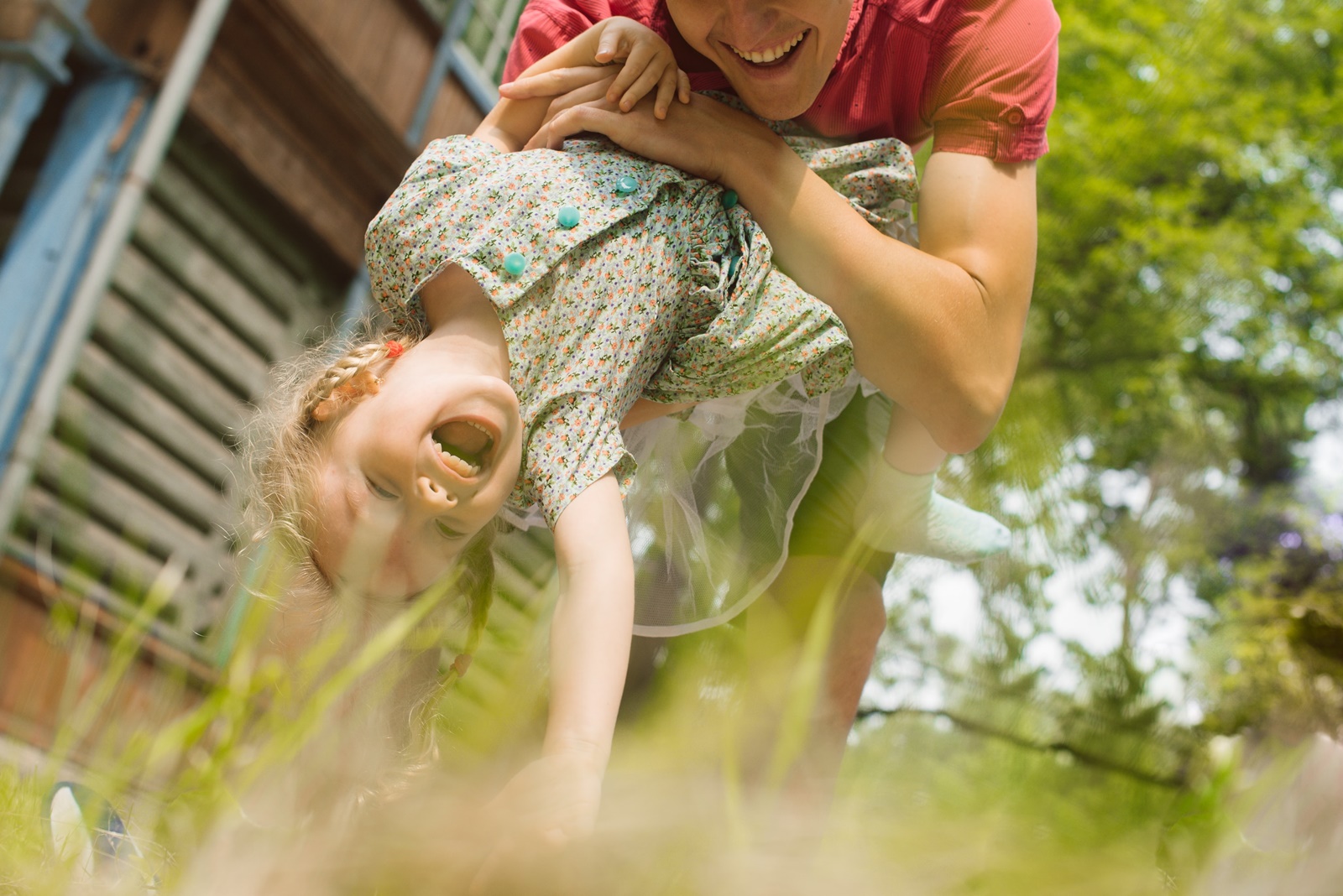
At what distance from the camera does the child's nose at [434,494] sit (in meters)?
0.80

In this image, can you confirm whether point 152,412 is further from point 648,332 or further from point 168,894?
point 168,894

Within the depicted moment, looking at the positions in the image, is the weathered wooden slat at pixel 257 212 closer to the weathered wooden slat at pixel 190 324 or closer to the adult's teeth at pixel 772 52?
the weathered wooden slat at pixel 190 324

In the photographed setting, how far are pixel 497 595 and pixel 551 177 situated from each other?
0.51m

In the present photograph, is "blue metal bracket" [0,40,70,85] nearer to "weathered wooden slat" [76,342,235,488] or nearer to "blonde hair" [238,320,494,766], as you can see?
"weathered wooden slat" [76,342,235,488]

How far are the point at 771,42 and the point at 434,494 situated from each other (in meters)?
0.58

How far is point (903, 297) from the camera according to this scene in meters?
1.03

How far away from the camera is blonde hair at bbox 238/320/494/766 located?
2.56 feet

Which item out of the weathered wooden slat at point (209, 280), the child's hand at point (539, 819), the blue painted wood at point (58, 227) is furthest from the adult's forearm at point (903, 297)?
the weathered wooden slat at point (209, 280)

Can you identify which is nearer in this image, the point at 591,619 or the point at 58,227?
the point at 591,619

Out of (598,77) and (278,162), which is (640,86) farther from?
(278,162)

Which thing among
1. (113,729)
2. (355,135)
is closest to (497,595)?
(113,729)

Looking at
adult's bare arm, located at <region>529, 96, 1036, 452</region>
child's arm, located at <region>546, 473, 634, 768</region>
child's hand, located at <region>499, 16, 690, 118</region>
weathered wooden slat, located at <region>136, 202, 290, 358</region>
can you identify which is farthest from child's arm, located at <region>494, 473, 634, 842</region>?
weathered wooden slat, located at <region>136, 202, 290, 358</region>

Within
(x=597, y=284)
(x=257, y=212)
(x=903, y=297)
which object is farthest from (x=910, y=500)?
(x=257, y=212)

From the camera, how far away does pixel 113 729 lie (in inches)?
15.7
